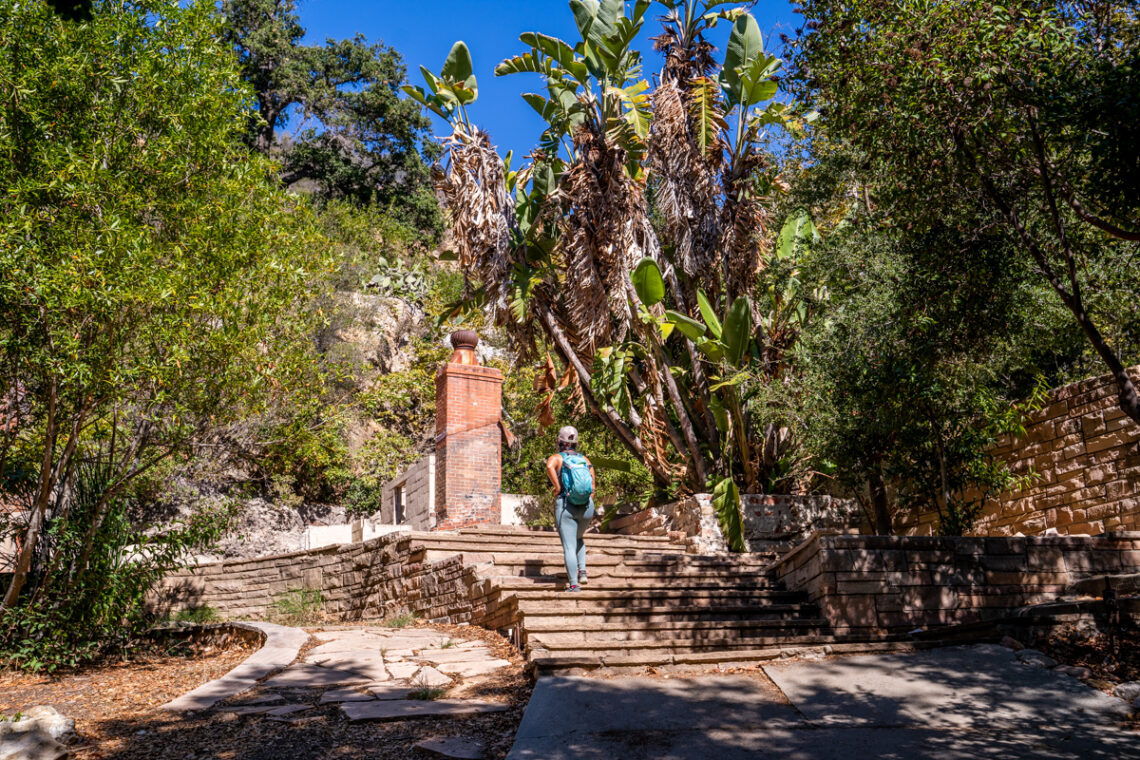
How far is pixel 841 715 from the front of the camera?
4832mm

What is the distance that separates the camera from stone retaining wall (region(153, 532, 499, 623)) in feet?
30.8

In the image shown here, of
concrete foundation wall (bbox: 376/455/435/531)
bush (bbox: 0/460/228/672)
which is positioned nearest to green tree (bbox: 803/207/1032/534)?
bush (bbox: 0/460/228/672)

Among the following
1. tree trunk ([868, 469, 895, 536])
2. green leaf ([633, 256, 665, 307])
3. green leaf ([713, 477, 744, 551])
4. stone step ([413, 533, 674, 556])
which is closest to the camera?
stone step ([413, 533, 674, 556])

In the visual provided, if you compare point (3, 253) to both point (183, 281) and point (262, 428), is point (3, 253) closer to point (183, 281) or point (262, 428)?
point (183, 281)

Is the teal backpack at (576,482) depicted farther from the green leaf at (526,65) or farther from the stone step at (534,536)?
the green leaf at (526,65)

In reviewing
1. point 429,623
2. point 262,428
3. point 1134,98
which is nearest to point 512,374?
point 262,428

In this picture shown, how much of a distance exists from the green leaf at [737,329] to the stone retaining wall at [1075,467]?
140 inches

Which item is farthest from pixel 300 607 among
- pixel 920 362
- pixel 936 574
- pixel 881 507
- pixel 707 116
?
pixel 707 116

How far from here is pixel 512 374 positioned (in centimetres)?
2370

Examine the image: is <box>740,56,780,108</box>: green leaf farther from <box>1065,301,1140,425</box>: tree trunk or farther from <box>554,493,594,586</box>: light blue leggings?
<box>554,493,594,586</box>: light blue leggings

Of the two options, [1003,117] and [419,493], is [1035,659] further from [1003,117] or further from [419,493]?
[419,493]

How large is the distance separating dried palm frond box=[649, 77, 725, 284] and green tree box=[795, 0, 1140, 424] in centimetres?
407

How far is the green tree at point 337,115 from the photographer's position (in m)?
34.9

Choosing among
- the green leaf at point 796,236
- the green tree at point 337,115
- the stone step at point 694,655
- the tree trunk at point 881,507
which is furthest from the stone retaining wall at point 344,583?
the green tree at point 337,115
